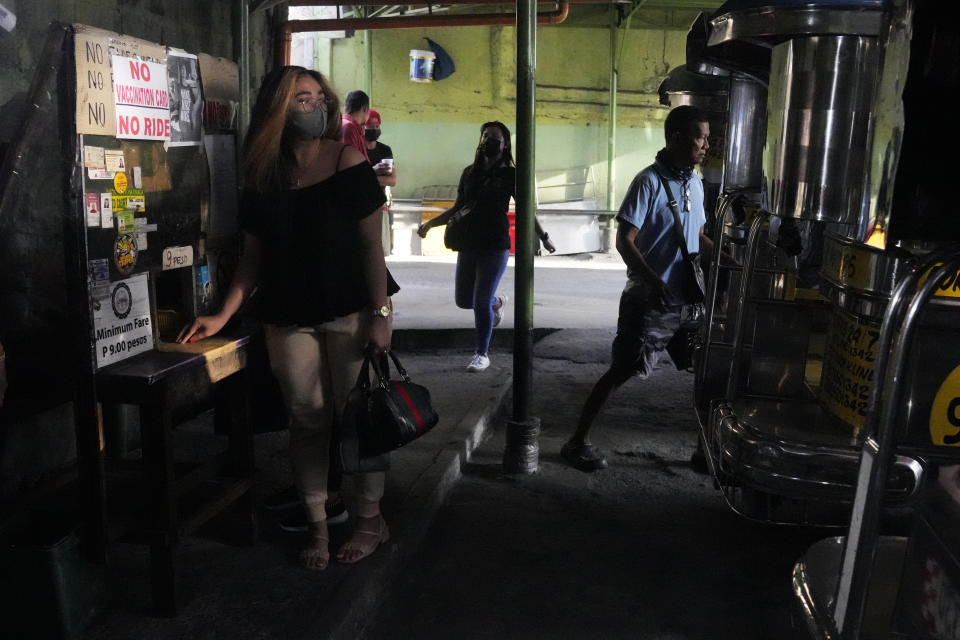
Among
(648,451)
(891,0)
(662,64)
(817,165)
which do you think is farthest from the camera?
(662,64)

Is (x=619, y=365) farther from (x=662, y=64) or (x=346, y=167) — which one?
(x=662, y=64)

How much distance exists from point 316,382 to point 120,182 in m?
0.96

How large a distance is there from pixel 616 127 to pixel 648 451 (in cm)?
1288

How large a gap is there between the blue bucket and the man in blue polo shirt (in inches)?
486

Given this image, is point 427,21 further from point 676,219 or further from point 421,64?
point 421,64

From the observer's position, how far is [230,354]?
3.17 m

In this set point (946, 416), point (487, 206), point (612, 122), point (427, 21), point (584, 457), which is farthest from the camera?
point (612, 122)

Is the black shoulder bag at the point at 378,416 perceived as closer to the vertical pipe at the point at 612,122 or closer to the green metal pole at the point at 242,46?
the green metal pole at the point at 242,46

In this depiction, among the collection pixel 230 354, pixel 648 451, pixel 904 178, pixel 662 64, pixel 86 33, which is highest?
pixel 662 64

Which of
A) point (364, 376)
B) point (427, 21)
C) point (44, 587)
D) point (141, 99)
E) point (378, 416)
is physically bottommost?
point (44, 587)

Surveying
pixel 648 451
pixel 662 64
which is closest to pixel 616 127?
pixel 662 64

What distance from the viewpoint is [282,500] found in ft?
12.5

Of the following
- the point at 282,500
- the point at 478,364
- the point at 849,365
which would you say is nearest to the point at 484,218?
the point at 478,364

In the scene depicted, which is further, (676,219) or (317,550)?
(676,219)
